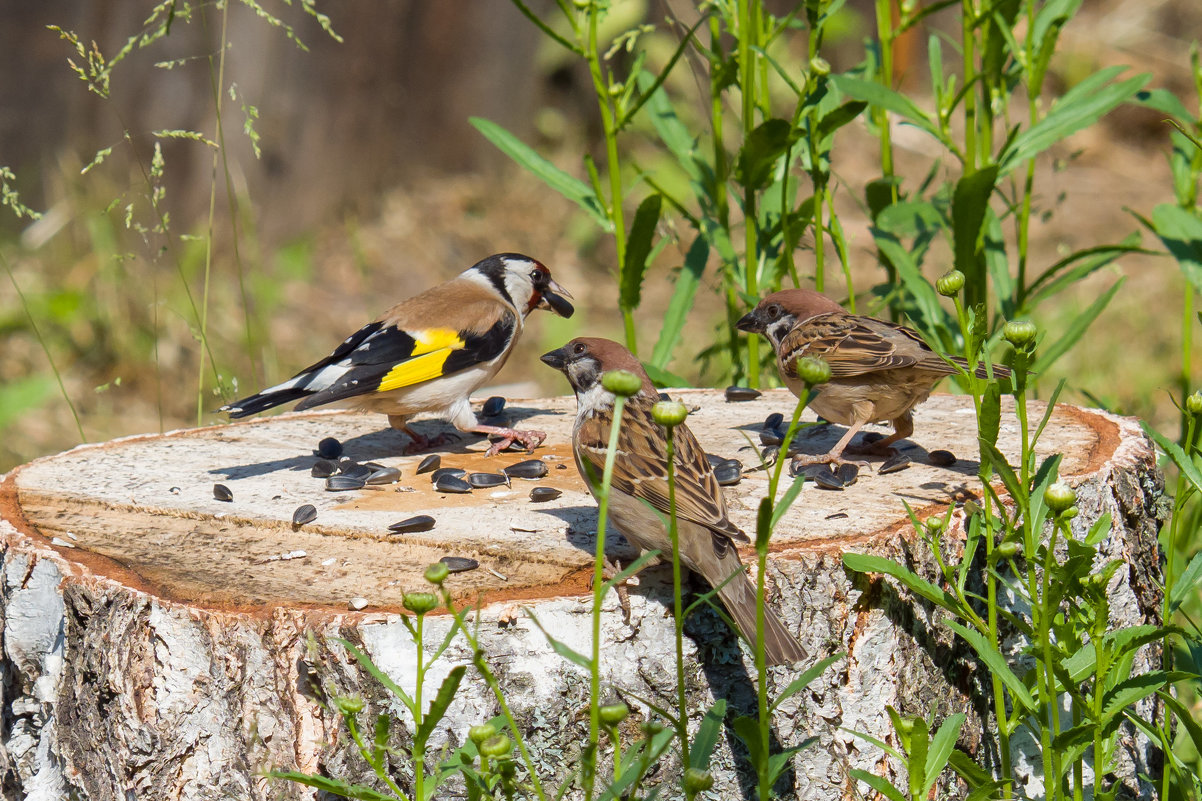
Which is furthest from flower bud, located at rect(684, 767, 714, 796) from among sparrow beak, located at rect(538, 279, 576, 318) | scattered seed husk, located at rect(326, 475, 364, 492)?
sparrow beak, located at rect(538, 279, 576, 318)

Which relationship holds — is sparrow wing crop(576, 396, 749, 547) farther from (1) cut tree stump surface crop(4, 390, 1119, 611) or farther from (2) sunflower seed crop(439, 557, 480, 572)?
(2) sunflower seed crop(439, 557, 480, 572)

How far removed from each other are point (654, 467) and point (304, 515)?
0.97 meters

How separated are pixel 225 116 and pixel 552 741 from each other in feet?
20.9

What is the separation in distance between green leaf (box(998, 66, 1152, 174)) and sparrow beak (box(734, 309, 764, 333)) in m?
1.00

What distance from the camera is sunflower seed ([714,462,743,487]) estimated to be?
3.53 m

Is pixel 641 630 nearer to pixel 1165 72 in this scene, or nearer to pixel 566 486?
pixel 566 486

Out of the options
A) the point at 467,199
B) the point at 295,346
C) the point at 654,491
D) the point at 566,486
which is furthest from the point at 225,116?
the point at 654,491

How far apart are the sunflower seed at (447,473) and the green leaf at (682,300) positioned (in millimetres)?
1273

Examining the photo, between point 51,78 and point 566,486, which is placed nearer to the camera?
point 566,486

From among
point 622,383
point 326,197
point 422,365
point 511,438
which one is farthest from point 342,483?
point 326,197

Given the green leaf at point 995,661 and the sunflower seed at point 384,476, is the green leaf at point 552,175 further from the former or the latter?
the green leaf at point 995,661

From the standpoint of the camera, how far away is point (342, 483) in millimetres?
3641

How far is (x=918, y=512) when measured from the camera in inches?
126

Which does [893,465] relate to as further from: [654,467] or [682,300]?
[682,300]
